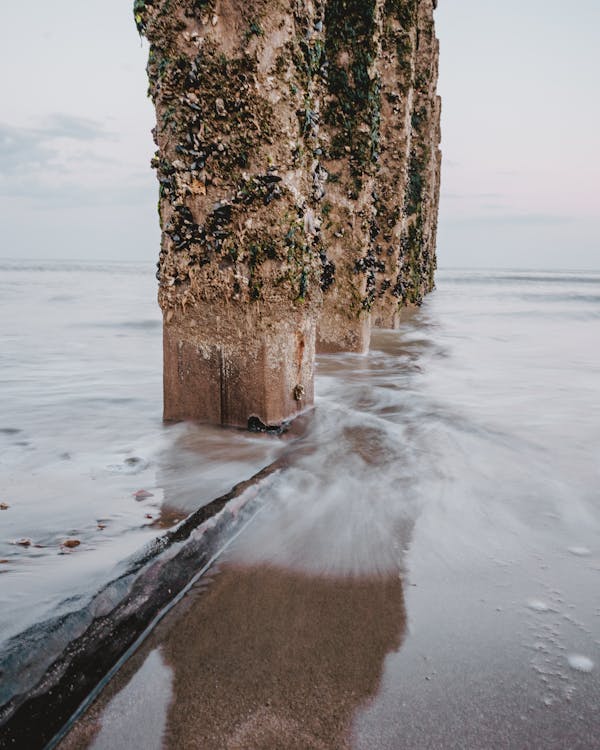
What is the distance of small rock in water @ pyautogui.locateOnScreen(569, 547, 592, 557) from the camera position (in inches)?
84.0

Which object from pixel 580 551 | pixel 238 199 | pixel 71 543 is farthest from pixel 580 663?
pixel 238 199

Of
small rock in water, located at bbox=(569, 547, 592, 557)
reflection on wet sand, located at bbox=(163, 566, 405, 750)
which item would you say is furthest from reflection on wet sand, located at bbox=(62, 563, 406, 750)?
small rock in water, located at bbox=(569, 547, 592, 557)

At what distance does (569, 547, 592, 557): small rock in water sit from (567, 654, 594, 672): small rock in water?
0.67m

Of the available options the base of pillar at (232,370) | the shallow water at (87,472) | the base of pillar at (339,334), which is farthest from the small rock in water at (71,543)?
the base of pillar at (339,334)

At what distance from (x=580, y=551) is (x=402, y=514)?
0.68m

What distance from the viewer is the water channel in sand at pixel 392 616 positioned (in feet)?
4.19

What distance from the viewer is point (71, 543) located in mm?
2084

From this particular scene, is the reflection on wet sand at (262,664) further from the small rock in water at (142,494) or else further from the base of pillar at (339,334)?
the base of pillar at (339,334)

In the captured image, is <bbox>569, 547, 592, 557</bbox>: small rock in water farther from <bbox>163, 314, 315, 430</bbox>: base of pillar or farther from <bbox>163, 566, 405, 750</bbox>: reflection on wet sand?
<bbox>163, 314, 315, 430</bbox>: base of pillar

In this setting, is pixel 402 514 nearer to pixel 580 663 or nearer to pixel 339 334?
pixel 580 663

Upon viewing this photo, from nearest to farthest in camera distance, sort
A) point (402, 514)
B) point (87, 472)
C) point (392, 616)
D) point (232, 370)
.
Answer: point (392, 616)
point (402, 514)
point (87, 472)
point (232, 370)

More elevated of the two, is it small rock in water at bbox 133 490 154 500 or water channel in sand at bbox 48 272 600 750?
water channel in sand at bbox 48 272 600 750

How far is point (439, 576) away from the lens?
76.6 inches

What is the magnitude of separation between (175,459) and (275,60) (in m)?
2.13
